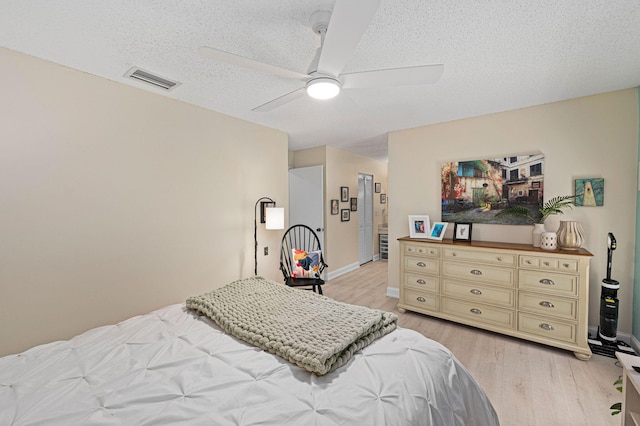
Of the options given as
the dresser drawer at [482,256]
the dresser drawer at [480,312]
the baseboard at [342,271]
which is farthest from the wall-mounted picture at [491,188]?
the baseboard at [342,271]

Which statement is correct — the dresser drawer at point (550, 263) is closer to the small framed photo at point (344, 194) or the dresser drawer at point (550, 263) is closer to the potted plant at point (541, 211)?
the potted plant at point (541, 211)

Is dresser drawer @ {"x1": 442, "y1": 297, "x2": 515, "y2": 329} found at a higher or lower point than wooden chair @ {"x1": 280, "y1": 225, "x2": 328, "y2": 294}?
lower

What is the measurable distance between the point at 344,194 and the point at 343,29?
4.03 m

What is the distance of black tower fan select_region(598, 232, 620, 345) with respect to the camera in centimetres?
238

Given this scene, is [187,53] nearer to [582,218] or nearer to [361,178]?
[582,218]

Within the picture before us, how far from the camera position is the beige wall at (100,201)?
183 cm

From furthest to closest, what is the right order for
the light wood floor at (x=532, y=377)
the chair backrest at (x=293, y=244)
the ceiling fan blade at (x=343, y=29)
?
the chair backrest at (x=293, y=244)
the light wood floor at (x=532, y=377)
the ceiling fan blade at (x=343, y=29)

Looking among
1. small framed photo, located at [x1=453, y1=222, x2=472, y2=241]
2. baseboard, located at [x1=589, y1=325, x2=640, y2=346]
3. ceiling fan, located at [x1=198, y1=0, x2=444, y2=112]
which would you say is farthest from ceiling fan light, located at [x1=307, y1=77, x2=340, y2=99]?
baseboard, located at [x1=589, y1=325, x2=640, y2=346]

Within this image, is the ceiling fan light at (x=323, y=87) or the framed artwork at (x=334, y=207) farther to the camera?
the framed artwork at (x=334, y=207)

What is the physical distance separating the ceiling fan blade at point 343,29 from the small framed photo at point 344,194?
143 inches

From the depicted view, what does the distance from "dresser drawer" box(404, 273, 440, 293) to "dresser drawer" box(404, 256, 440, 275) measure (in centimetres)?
6

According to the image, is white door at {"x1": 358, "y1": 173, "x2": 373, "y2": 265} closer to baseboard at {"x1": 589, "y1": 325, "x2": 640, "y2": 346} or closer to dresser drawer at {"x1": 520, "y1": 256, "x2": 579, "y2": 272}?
dresser drawer at {"x1": 520, "y1": 256, "x2": 579, "y2": 272}

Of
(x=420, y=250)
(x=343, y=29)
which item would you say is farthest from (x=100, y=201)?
(x=420, y=250)

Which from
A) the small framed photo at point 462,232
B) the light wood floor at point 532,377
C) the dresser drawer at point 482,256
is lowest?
the light wood floor at point 532,377
